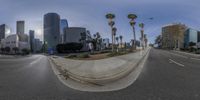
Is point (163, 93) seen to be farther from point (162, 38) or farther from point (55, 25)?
point (162, 38)

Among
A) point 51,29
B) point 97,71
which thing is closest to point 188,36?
point 51,29

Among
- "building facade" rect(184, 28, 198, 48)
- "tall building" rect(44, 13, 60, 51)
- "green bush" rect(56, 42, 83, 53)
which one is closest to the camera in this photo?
"green bush" rect(56, 42, 83, 53)

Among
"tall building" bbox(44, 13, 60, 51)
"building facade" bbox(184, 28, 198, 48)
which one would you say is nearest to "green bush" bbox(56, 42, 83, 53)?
"tall building" bbox(44, 13, 60, 51)

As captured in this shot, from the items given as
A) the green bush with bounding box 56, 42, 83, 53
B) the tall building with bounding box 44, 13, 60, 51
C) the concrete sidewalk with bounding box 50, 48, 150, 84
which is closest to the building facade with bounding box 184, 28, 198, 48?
the green bush with bounding box 56, 42, 83, 53

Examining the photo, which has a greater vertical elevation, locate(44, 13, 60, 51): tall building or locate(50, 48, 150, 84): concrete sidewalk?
locate(44, 13, 60, 51): tall building

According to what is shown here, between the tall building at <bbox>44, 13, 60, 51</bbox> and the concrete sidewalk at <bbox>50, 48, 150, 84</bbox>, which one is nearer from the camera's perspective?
the concrete sidewalk at <bbox>50, 48, 150, 84</bbox>

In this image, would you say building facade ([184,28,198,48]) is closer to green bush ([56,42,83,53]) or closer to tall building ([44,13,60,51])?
green bush ([56,42,83,53])

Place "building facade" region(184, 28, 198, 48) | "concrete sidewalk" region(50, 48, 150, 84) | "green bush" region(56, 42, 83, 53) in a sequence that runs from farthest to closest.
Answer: "building facade" region(184, 28, 198, 48) → "green bush" region(56, 42, 83, 53) → "concrete sidewalk" region(50, 48, 150, 84)

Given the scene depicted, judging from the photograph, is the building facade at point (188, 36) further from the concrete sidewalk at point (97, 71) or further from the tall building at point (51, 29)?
the concrete sidewalk at point (97, 71)

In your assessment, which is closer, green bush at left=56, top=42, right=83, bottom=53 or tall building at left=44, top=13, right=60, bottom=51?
green bush at left=56, top=42, right=83, bottom=53

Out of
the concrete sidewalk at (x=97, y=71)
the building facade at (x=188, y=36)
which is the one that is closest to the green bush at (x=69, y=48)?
the building facade at (x=188, y=36)

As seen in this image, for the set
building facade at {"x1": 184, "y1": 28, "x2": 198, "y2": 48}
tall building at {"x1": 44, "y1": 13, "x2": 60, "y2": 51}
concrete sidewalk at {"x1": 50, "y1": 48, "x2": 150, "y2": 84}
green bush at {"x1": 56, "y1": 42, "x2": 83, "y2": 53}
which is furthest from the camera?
building facade at {"x1": 184, "y1": 28, "x2": 198, "y2": 48}

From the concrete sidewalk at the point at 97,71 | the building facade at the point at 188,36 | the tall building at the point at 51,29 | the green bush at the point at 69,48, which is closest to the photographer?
the concrete sidewalk at the point at 97,71

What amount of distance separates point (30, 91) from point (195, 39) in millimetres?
185781
